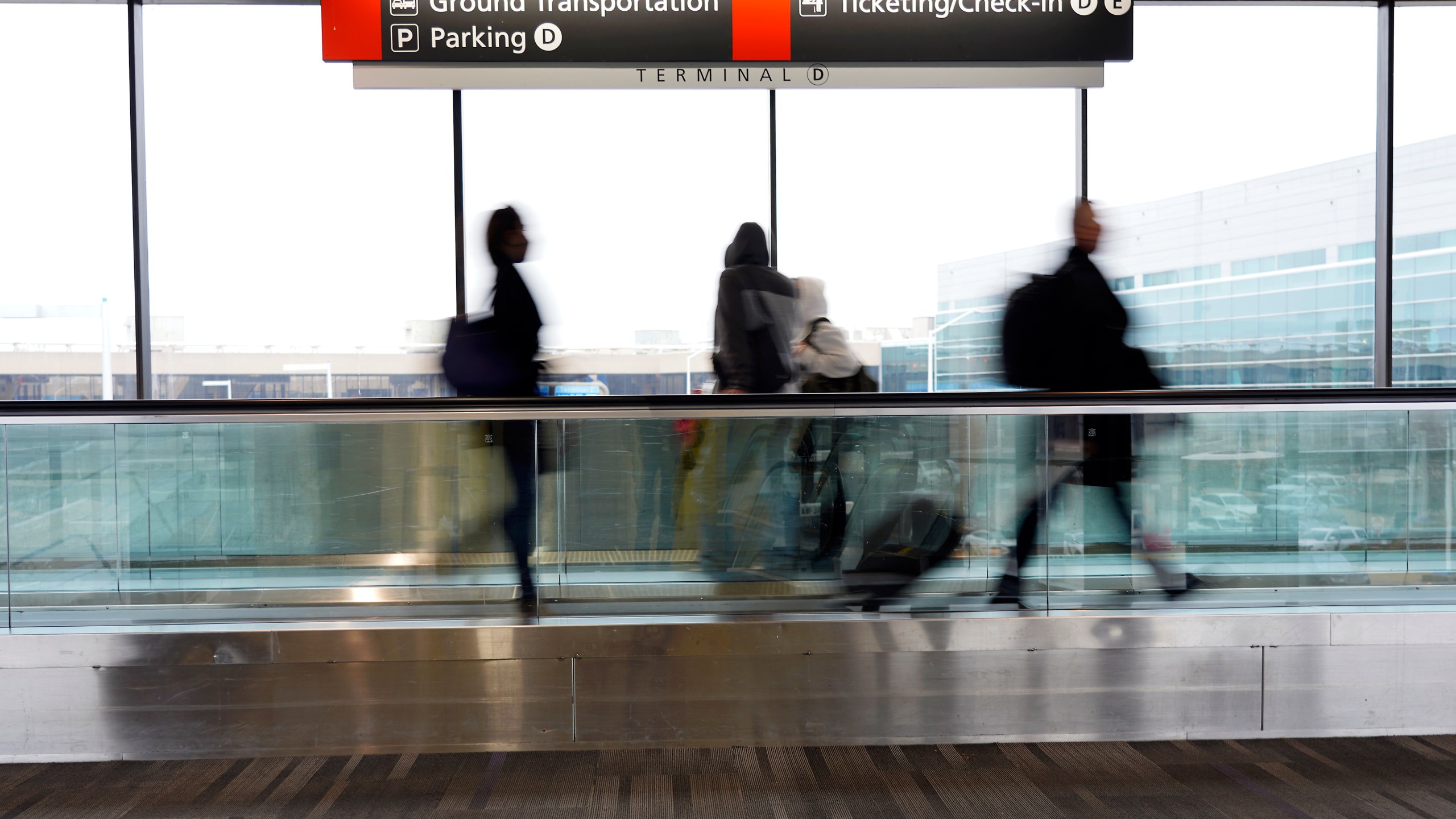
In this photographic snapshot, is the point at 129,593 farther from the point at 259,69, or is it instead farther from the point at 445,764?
the point at 259,69

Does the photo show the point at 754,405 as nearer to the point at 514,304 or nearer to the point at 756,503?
the point at 756,503

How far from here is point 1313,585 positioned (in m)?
3.93

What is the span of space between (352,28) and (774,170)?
84.2 inches

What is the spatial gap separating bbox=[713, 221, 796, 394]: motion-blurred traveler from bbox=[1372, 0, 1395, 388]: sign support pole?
3.00m

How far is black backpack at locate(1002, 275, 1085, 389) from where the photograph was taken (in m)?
4.25

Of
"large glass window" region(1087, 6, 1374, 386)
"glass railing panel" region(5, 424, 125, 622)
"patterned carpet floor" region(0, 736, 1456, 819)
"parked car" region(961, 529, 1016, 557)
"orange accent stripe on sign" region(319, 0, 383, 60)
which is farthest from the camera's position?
"large glass window" region(1087, 6, 1374, 386)

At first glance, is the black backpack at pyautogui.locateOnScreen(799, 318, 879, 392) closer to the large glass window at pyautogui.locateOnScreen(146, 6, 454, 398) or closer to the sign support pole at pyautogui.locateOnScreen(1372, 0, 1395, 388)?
the large glass window at pyautogui.locateOnScreen(146, 6, 454, 398)

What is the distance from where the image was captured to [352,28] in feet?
12.2

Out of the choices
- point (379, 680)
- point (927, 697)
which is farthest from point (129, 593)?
point (927, 697)

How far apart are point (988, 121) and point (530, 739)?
13.0 feet

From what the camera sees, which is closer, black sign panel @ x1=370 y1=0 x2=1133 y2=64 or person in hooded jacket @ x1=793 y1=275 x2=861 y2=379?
black sign panel @ x1=370 y1=0 x2=1133 y2=64

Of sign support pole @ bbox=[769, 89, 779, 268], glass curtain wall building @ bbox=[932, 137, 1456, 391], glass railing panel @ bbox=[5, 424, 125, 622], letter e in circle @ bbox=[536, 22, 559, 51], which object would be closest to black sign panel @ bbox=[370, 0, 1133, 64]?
letter e in circle @ bbox=[536, 22, 559, 51]

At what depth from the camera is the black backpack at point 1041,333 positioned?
14.0 feet

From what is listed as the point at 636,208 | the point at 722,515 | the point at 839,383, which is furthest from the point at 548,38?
the point at 722,515
